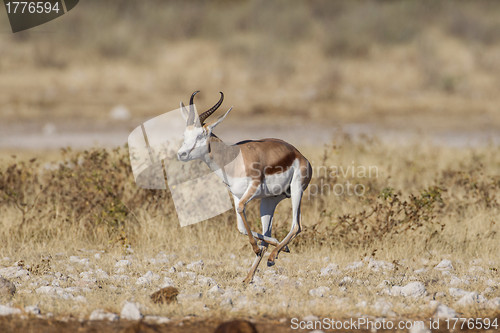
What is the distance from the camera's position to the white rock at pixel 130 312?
5590 millimetres

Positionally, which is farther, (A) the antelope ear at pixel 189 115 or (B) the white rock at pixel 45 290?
(B) the white rock at pixel 45 290

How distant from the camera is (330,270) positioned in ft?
23.6

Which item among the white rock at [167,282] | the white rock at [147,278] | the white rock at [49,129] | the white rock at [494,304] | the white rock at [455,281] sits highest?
the white rock at [49,129]

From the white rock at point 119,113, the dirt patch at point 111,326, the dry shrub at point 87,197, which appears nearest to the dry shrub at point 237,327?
the dirt patch at point 111,326

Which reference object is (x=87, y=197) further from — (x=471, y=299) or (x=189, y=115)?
(x=471, y=299)

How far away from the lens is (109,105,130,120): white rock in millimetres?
20797

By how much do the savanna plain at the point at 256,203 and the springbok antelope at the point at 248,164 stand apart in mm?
769

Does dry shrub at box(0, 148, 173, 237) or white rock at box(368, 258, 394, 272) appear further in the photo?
dry shrub at box(0, 148, 173, 237)

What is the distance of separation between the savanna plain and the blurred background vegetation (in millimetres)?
105

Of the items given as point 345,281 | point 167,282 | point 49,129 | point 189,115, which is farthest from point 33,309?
point 49,129

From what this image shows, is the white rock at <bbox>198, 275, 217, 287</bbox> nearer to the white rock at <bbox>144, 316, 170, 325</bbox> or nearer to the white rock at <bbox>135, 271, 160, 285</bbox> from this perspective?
the white rock at <bbox>135, 271, 160, 285</bbox>

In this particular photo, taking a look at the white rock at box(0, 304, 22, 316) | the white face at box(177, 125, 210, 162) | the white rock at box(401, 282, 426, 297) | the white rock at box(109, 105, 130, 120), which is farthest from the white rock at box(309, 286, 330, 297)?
the white rock at box(109, 105, 130, 120)

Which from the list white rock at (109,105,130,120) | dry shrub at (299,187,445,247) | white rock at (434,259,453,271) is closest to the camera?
white rock at (434,259,453,271)

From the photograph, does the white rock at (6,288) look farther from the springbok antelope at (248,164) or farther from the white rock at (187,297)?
the springbok antelope at (248,164)
